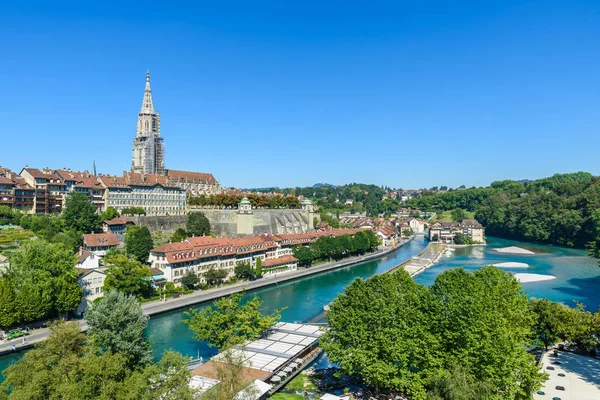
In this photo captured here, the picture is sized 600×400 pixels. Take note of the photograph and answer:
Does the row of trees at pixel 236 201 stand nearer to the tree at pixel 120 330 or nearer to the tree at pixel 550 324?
the tree at pixel 120 330

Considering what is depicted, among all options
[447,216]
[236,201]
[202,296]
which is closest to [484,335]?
[202,296]

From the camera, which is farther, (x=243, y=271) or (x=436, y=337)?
(x=243, y=271)

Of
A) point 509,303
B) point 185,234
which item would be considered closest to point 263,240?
point 185,234

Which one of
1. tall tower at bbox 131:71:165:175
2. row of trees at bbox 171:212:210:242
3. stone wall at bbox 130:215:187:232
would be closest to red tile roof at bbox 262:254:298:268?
row of trees at bbox 171:212:210:242

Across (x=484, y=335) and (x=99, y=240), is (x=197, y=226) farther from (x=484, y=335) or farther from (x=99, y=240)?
(x=484, y=335)

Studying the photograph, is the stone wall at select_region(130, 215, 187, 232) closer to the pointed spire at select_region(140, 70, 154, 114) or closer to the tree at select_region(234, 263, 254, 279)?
the tree at select_region(234, 263, 254, 279)

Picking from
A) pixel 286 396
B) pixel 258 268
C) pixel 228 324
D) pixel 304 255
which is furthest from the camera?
pixel 304 255

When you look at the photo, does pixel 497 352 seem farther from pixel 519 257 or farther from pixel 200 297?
pixel 519 257
